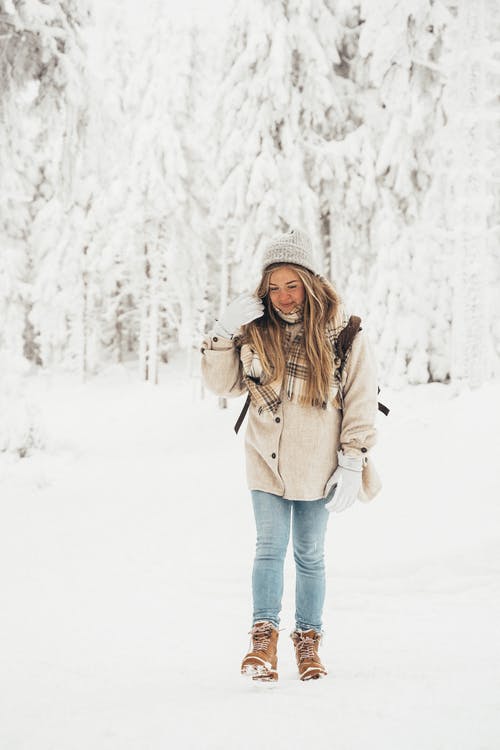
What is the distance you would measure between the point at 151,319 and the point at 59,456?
14086 millimetres

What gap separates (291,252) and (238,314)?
1.28ft

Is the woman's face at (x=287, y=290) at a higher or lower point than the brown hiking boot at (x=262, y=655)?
higher

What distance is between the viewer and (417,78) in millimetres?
12602

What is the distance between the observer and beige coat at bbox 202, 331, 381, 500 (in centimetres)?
287

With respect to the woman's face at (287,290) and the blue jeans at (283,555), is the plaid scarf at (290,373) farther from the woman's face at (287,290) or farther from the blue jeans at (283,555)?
the blue jeans at (283,555)

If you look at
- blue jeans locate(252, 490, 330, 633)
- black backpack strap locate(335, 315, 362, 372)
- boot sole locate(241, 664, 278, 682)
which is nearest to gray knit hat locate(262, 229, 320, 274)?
black backpack strap locate(335, 315, 362, 372)

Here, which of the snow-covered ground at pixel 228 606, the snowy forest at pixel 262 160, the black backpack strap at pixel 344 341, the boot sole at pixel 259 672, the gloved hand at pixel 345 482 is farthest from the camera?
the snowy forest at pixel 262 160

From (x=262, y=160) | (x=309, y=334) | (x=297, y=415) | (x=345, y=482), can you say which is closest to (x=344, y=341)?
(x=309, y=334)

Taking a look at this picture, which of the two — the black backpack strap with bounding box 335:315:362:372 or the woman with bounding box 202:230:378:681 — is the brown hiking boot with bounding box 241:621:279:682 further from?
the black backpack strap with bounding box 335:315:362:372

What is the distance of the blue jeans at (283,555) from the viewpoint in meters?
2.91

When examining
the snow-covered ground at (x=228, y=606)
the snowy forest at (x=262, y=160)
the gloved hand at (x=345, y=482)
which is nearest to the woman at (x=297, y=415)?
the gloved hand at (x=345, y=482)

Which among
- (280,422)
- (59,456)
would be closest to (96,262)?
(59,456)

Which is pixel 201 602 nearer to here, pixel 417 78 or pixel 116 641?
pixel 116 641

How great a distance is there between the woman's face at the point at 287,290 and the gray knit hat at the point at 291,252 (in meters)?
0.05
